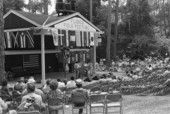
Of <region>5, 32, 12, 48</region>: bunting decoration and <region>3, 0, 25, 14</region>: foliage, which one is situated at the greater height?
<region>3, 0, 25, 14</region>: foliage

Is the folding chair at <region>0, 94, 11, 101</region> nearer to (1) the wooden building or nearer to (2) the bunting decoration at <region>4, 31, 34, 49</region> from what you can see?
(1) the wooden building

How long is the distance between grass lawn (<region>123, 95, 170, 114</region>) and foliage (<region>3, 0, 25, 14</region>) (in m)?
22.7

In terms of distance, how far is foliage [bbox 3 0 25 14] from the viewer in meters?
30.3

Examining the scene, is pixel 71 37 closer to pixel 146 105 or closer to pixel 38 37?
pixel 38 37

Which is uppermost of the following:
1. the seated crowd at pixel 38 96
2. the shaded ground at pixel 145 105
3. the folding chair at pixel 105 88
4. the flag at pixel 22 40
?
the flag at pixel 22 40

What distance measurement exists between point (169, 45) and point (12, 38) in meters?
21.7

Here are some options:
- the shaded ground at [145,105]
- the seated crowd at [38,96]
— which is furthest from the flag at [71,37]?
the seated crowd at [38,96]

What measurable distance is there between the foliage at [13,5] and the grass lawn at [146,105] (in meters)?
22.7

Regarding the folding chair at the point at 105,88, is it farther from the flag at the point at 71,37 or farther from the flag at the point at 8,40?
the flag at the point at 8,40

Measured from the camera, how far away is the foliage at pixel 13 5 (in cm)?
3031

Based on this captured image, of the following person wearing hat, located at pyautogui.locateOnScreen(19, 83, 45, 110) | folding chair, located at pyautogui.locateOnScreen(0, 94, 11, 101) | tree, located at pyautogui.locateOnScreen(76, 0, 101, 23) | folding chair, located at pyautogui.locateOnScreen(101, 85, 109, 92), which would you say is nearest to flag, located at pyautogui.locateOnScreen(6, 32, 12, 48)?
folding chair, located at pyautogui.locateOnScreen(101, 85, 109, 92)

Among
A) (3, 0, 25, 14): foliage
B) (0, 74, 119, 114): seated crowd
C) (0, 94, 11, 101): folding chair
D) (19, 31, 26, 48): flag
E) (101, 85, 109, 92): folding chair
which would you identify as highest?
(3, 0, 25, 14): foliage

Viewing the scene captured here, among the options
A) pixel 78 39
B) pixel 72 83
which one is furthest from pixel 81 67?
pixel 72 83

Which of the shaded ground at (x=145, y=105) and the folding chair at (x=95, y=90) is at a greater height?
the folding chair at (x=95, y=90)
